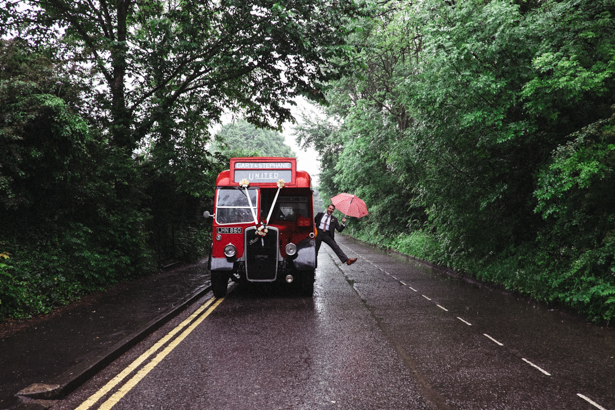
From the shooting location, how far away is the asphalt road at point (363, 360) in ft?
13.5

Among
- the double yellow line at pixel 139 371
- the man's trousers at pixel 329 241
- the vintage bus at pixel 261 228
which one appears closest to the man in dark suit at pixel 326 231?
the man's trousers at pixel 329 241

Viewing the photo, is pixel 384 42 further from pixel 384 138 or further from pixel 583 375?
pixel 583 375

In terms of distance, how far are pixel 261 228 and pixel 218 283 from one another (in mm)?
1705

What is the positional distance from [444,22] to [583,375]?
896 centimetres

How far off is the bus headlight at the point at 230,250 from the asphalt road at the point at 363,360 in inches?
43.6

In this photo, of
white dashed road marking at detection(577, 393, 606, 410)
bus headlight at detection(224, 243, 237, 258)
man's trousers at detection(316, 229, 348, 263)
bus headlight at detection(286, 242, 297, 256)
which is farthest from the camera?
man's trousers at detection(316, 229, 348, 263)

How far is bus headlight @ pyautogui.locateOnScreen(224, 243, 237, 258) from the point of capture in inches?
366

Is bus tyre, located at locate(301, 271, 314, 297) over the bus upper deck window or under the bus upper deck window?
under

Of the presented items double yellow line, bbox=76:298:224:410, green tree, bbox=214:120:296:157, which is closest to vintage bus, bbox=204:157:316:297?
double yellow line, bbox=76:298:224:410

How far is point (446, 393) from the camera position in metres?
4.22

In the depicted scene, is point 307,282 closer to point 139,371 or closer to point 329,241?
point 329,241

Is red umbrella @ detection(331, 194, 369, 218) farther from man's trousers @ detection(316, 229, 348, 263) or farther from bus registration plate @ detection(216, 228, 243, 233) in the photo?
bus registration plate @ detection(216, 228, 243, 233)

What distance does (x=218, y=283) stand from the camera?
957cm

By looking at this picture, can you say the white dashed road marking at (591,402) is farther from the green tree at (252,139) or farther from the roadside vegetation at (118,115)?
the green tree at (252,139)
